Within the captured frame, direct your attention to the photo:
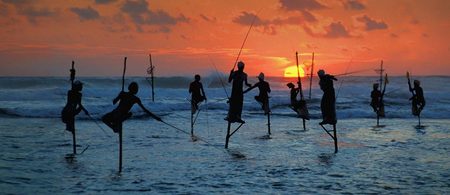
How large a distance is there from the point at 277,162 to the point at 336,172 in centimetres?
174

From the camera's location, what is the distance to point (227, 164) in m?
12.0

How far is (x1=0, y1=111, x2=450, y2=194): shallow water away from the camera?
31.0ft

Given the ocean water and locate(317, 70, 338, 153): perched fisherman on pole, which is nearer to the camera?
the ocean water

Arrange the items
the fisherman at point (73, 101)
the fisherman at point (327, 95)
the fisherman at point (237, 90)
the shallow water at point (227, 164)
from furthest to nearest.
Answer: the fisherman at point (237, 90) → the fisherman at point (327, 95) → the fisherman at point (73, 101) → the shallow water at point (227, 164)

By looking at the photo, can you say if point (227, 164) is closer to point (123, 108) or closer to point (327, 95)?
point (123, 108)

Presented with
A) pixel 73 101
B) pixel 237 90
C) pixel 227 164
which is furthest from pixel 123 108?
pixel 237 90

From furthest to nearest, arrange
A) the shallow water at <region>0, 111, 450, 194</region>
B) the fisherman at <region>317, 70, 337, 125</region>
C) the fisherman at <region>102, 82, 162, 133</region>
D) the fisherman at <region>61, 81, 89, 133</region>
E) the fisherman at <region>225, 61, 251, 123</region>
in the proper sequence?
the fisherman at <region>225, 61, 251, 123</region>
the fisherman at <region>317, 70, 337, 125</region>
the fisherman at <region>61, 81, 89, 133</region>
the fisherman at <region>102, 82, 162, 133</region>
the shallow water at <region>0, 111, 450, 194</region>

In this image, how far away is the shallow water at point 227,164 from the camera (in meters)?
9.45

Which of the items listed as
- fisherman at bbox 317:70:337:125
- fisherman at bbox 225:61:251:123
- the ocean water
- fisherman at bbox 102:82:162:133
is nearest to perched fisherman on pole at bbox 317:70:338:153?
fisherman at bbox 317:70:337:125

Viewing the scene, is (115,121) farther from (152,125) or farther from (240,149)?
(152,125)

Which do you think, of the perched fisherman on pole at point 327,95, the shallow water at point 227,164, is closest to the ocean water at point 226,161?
the shallow water at point 227,164

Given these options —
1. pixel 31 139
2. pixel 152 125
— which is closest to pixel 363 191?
pixel 31 139

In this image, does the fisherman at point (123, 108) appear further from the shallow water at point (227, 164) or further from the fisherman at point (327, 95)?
the fisherman at point (327, 95)

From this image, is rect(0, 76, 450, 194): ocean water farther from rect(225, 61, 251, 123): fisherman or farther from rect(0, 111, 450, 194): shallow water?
rect(225, 61, 251, 123): fisherman
